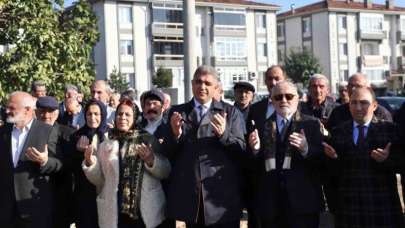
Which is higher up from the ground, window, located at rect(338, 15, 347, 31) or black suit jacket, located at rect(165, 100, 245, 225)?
window, located at rect(338, 15, 347, 31)

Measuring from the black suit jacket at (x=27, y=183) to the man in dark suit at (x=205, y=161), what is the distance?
1.24 metres

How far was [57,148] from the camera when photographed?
17.3ft

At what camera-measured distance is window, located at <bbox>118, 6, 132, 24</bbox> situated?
45228 mm

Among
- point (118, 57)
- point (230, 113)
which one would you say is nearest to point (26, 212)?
point (230, 113)

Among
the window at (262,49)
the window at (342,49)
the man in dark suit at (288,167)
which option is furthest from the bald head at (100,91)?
the window at (342,49)

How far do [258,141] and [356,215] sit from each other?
40.4 inches

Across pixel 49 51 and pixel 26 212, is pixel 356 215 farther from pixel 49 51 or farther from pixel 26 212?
pixel 49 51

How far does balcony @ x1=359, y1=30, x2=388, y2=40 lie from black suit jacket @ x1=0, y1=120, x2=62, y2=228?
59170mm

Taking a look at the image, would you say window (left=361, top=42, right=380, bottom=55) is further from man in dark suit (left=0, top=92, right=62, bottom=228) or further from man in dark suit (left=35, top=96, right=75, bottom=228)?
man in dark suit (left=0, top=92, right=62, bottom=228)

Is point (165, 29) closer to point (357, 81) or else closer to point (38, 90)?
point (38, 90)

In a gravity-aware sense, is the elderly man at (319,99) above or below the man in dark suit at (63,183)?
above

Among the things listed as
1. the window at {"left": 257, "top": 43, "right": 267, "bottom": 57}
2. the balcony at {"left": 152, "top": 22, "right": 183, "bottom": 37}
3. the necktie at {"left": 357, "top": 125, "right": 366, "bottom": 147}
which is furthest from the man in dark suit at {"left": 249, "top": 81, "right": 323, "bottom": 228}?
the window at {"left": 257, "top": 43, "right": 267, "bottom": 57}

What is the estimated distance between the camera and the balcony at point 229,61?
50344 mm

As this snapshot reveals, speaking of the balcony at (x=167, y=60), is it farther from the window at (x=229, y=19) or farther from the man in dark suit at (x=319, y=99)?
the man in dark suit at (x=319, y=99)
